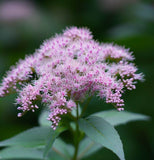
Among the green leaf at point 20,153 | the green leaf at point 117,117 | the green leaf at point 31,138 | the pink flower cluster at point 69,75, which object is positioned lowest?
the green leaf at point 20,153

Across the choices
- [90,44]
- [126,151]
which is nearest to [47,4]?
[126,151]

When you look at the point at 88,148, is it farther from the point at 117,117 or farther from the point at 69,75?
the point at 69,75

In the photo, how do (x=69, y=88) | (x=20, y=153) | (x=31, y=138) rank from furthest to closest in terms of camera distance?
(x=20, y=153) < (x=31, y=138) < (x=69, y=88)

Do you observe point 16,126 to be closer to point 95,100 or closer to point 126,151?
point 95,100

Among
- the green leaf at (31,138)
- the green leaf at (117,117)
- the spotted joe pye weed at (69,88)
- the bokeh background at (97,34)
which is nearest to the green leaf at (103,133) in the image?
the spotted joe pye weed at (69,88)

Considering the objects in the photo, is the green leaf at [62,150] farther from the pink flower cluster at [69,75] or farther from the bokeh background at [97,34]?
the bokeh background at [97,34]

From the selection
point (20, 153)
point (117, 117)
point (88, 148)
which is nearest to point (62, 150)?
point (88, 148)
